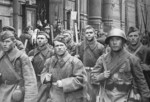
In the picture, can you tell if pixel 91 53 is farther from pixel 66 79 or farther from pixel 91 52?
pixel 66 79

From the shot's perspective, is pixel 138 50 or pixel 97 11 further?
pixel 97 11

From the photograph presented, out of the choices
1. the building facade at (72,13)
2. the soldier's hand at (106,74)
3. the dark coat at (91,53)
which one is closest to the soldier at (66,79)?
the soldier's hand at (106,74)

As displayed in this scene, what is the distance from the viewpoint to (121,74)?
6.60m

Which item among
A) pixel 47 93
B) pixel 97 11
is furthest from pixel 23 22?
pixel 47 93

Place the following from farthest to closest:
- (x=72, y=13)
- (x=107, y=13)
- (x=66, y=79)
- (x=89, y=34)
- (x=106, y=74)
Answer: (x=107, y=13) → (x=72, y=13) → (x=89, y=34) → (x=66, y=79) → (x=106, y=74)

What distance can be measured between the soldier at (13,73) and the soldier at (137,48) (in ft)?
11.4

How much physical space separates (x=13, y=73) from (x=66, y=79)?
0.94 m

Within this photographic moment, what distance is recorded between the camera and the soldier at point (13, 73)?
639 centimetres

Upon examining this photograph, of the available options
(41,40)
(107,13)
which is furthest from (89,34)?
(107,13)

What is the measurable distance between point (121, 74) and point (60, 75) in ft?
3.48

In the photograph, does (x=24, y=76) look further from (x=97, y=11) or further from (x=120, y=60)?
(x=97, y=11)

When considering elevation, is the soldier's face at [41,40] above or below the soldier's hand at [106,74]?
above

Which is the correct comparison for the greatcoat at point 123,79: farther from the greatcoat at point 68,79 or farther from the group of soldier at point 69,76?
the greatcoat at point 68,79

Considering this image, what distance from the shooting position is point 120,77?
6582 mm
